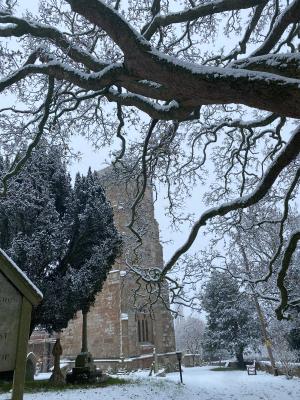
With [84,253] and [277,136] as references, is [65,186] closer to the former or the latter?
[84,253]

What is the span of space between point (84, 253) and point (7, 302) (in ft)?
37.1

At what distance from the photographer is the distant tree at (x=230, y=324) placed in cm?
2220

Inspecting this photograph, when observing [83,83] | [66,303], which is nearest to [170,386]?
[66,303]

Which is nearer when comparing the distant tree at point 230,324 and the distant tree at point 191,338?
the distant tree at point 230,324

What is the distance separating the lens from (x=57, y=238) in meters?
13.4

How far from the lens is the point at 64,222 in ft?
46.4

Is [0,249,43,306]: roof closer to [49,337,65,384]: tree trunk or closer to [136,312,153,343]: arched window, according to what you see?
[49,337,65,384]: tree trunk

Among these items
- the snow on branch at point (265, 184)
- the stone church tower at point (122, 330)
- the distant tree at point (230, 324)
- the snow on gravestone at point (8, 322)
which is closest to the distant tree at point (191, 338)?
the distant tree at point (230, 324)

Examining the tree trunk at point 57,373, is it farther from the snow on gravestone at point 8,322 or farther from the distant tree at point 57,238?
the snow on gravestone at point 8,322

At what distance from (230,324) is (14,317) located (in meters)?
21.7

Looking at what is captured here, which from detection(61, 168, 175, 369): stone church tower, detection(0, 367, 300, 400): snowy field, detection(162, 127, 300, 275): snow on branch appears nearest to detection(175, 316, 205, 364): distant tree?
detection(61, 168, 175, 369): stone church tower

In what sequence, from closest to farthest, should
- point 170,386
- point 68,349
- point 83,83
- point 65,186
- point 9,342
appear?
point 9,342 < point 83,83 < point 170,386 < point 65,186 < point 68,349

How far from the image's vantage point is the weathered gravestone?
3.28 m

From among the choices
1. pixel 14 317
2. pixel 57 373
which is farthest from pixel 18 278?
pixel 57 373
